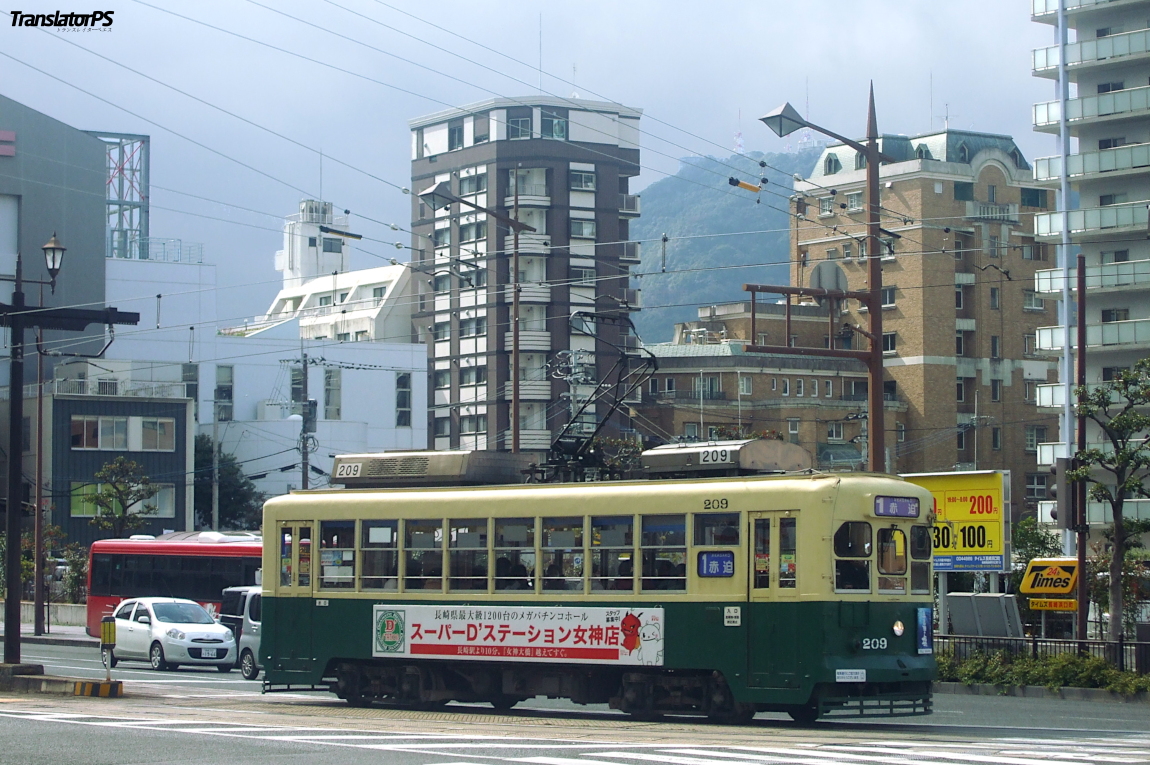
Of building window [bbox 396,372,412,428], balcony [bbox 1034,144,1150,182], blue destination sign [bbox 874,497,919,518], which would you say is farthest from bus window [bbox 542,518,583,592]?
building window [bbox 396,372,412,428]

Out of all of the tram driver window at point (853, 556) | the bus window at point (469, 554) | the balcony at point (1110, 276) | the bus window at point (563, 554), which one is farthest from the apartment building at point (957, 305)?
the tram driver window at point (853, 556)

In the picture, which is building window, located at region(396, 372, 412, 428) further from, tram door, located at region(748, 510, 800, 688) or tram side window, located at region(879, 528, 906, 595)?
tram door, located at region(748, 510, 800, 688)

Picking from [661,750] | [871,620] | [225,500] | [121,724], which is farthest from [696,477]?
[225,500]

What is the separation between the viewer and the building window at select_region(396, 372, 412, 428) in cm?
8844

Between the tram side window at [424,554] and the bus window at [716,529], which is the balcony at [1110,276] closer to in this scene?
the tram side window at [424,554]

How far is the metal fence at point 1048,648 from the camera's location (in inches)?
959

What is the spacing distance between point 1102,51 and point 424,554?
4639 cm

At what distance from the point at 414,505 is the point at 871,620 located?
603 centimetres

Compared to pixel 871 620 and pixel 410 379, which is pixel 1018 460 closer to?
pixel 410 379

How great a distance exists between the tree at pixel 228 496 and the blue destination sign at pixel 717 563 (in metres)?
61.4

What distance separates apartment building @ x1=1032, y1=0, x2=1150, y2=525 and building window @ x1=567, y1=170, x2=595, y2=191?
33464 mm

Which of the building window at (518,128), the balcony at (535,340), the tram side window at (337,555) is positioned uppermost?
the building window at (518,128)

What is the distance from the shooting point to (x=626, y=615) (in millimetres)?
17781

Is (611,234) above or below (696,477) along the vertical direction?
above
